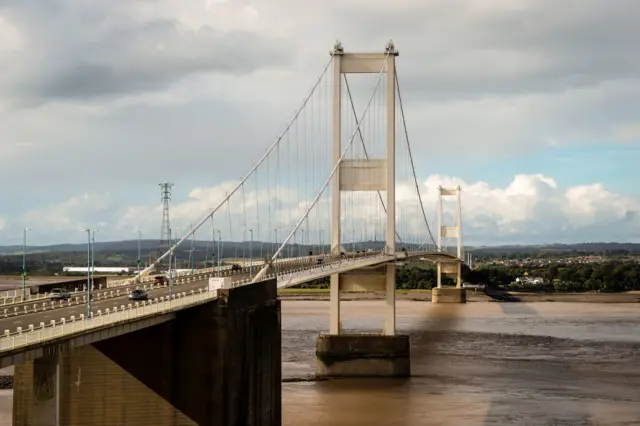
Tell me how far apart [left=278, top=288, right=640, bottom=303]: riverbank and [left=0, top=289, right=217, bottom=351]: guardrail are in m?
95.9

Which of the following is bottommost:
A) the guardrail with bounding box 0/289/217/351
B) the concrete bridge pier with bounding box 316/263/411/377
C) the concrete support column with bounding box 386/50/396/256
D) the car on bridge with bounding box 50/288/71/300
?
the concrete bridge pier with bounding box 316/263/411/377

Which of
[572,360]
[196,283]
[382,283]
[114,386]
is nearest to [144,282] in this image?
[196,283]

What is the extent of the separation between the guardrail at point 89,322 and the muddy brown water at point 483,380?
1079cm

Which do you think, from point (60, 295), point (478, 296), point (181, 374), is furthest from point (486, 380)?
point (478, 296)

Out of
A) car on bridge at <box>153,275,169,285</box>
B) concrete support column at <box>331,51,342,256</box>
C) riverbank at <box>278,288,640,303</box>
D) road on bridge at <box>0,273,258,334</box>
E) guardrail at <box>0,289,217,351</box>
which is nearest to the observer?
guardrail at <box>0,289,217,351</box>

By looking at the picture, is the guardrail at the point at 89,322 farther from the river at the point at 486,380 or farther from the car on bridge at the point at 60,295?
the river at the point at 486,380

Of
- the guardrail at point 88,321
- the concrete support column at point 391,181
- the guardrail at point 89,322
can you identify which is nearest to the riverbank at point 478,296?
the concrete support column at point 391,181

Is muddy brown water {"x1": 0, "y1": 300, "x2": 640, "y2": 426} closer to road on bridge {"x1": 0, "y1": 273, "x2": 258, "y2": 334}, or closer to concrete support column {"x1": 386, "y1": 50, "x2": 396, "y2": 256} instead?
concrete support column {"x1": 386, "y1": 50, "x2": 396, "y2": 256}

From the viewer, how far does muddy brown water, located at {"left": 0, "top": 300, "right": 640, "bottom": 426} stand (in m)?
38.8

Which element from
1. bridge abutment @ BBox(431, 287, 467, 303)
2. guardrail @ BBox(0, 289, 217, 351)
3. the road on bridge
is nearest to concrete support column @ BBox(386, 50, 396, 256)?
the road on bridge

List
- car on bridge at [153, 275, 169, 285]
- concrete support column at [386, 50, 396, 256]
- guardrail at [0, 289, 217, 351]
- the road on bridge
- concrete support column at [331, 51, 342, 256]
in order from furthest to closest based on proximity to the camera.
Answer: concrete support column at [386, 50, 396, 256] < concrete support column at [331, 51, 342, 256] < car on bridge at [153, 275, 169, 285] < the road on bridge < guardrail at [0, 289, 217, 351]

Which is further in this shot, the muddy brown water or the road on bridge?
the muddy brown water

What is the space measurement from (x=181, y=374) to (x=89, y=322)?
5734 mm

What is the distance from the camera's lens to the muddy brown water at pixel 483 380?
38.8 m
